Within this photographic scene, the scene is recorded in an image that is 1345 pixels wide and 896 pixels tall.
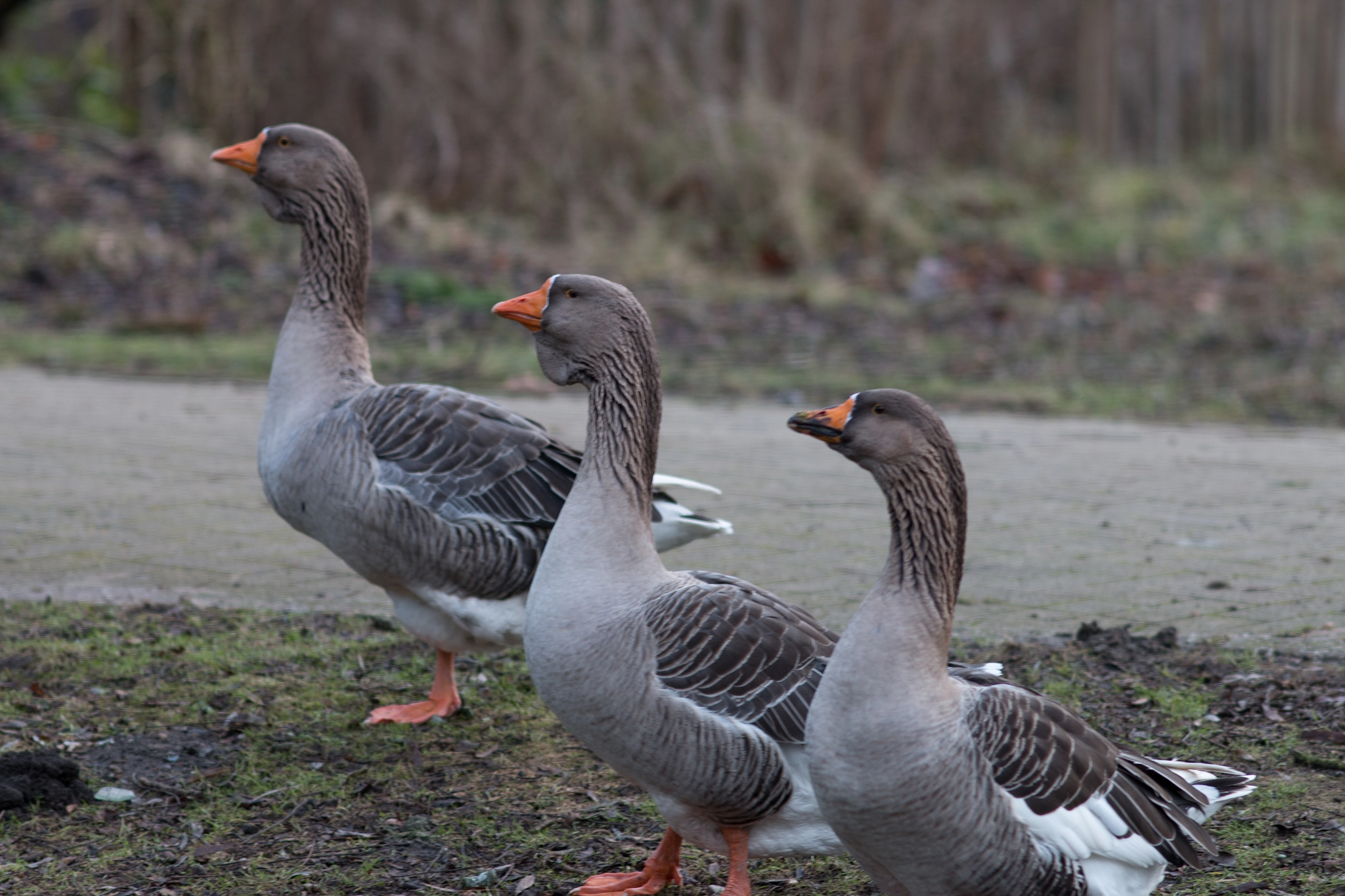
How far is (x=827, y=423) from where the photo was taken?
318cm

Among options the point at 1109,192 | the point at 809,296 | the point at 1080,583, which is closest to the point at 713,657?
the point at 1080,583

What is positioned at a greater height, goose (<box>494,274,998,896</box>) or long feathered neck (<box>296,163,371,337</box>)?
long feathered neck (<box>296,163,371,337</box>)

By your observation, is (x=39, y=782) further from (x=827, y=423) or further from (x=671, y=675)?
(x=827, y=423)

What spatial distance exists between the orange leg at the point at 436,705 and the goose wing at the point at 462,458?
0.58 meters

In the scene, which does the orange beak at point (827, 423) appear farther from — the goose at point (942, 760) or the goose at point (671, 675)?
the goose at point (671, 675)

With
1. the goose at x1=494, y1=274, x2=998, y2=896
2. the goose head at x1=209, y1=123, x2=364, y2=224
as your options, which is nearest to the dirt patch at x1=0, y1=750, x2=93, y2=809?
the goose at x1=494, y1=274, x2=998, y2=896

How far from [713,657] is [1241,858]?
1.50 m

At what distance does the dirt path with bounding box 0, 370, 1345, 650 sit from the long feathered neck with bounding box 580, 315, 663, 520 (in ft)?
6.24

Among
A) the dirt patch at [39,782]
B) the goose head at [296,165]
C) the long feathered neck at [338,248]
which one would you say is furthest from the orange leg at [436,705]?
the goose head at [296,165]

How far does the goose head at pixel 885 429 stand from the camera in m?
3.17

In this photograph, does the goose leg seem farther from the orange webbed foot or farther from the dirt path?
the dirt path

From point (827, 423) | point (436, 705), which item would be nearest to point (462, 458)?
point (436, 705)

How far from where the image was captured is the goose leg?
140 inches

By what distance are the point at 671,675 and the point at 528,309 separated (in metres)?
1.11
